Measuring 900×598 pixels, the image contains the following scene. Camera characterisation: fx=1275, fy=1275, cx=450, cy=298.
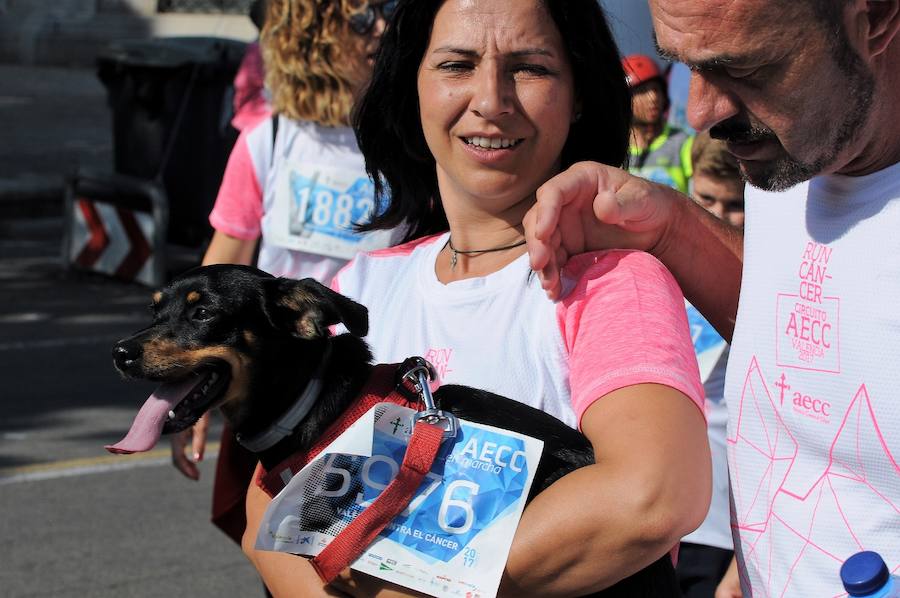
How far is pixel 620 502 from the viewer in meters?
1.82

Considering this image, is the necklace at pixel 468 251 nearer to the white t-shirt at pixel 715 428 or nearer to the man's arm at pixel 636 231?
the man's arm at pixel 636 231

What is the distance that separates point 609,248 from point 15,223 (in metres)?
13.1

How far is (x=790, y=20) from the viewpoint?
5.96ft

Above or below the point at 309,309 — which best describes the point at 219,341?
below

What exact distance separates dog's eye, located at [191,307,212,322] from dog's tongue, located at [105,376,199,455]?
0.41 ft

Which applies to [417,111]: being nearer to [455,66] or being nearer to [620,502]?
[455,66]

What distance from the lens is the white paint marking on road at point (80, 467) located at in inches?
255

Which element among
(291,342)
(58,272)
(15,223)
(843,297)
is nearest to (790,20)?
(843,297)

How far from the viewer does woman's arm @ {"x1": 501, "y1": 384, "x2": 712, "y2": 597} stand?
1.82 meters

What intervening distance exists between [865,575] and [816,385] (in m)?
0.35

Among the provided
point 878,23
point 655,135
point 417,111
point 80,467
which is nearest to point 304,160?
point 417,111

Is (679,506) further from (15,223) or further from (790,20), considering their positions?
(15,223)

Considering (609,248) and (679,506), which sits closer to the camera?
(679,506)

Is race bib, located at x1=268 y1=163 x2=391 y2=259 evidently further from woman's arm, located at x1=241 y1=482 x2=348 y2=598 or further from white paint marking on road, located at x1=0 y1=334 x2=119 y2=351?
white paint marking on road, located at x1=0 y1=334 x2=119 y2=351
